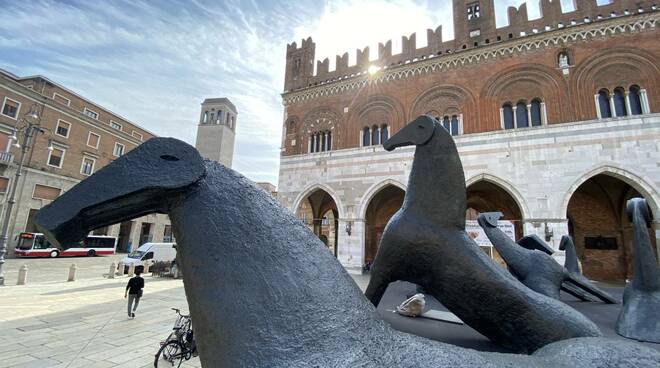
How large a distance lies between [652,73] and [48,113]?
39442mm

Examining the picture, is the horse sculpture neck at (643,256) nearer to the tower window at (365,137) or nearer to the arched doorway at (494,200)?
the arched doorway at (494,200)

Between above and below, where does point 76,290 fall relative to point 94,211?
below

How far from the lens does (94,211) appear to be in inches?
40.8

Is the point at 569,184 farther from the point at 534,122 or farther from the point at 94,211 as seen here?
the point at 94,211

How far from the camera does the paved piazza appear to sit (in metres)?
4.98

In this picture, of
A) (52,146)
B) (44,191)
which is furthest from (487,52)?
(44,191)

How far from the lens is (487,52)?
15.8 metres

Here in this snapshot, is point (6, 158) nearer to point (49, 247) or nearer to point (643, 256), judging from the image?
point (49, 247)

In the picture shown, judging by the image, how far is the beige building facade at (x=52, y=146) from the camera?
22438mm

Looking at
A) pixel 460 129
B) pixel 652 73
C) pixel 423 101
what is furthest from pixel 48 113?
pixel 652 73

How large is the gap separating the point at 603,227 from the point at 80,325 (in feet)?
74.2

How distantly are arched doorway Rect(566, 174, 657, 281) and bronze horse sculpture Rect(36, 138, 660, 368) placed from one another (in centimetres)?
1938

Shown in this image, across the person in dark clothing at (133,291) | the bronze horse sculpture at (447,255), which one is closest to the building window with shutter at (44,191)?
the person in dark clothing at (133,291)

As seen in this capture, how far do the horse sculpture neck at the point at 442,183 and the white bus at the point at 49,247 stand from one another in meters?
23.6
